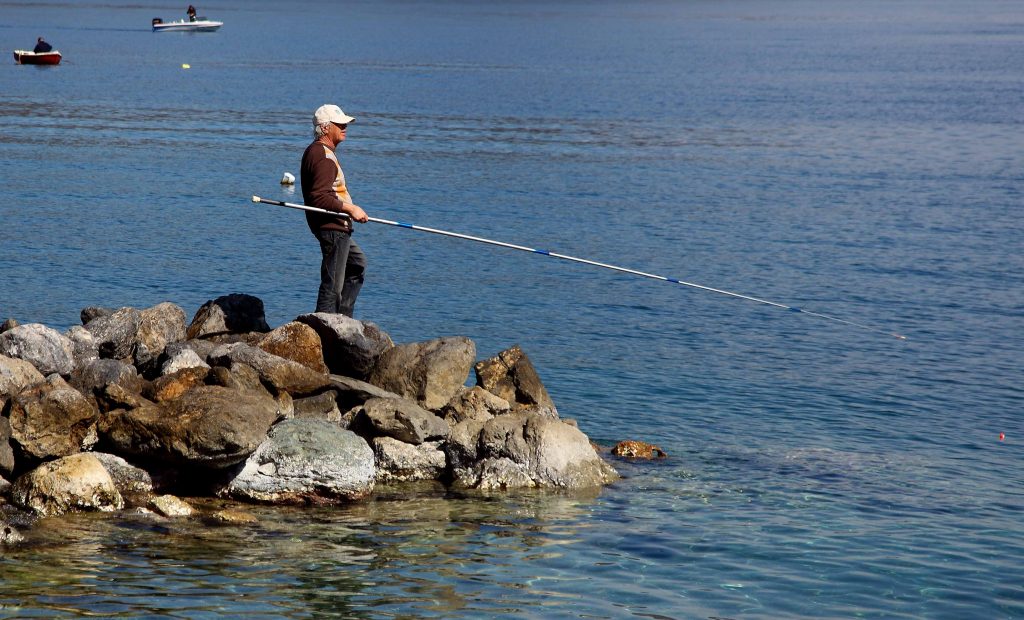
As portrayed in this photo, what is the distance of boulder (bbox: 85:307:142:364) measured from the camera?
1312 centimetres

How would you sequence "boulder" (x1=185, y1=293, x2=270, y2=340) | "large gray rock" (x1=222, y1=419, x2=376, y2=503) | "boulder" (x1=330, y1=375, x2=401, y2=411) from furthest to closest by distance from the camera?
"boulder" (x1=185, y1=293, x2=270, y2=340), "boulder" (x1=330, y1=375, x2=401, y2=411), "large gray rock" (x1=222, y1=419, x2=376, y2=503)

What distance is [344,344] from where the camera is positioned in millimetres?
12820

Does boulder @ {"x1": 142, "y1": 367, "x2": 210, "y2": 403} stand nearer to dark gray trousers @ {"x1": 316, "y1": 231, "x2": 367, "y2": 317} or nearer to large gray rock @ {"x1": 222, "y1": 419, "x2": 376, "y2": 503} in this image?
large gray rock @ {"x1": 222, "y1": 419, "x2": 376, "y2": 503}

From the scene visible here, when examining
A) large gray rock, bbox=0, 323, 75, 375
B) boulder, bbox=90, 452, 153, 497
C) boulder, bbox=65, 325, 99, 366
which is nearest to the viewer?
boulder, bbox=90, 452, 153, 497

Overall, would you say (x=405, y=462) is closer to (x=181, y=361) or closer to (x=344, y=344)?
(x=344, y=344)

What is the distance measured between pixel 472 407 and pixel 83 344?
12.9ft

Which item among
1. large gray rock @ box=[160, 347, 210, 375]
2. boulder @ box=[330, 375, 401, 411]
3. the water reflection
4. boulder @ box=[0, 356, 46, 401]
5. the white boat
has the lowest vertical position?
the water reflection

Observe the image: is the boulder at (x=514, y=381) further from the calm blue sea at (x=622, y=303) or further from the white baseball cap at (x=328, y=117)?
the white baseball cap at (x=328, y=117)

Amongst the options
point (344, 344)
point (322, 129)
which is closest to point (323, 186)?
point (322, 129)

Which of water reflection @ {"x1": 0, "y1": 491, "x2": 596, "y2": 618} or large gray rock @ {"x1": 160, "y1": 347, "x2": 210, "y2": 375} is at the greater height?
large gray rock @ {"x1": 160, "y1": 347, "x2": 210, "y2": 375}

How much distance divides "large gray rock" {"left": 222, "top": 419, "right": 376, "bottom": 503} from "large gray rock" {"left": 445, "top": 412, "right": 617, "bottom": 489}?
98 cm

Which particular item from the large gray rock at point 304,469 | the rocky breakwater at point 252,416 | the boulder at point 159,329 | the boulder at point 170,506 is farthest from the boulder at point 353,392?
the boulder at point 170,506

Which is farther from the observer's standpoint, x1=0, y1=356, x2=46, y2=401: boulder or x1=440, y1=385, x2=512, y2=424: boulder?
x1=440, y1=385, x2=512, y2=424: boulder

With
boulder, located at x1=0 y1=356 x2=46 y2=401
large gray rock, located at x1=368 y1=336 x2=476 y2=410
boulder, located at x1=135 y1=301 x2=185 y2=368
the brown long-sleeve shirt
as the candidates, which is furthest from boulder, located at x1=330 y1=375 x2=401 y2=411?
boulder, located at x1=0 y1=356 x2=46 y2=401
